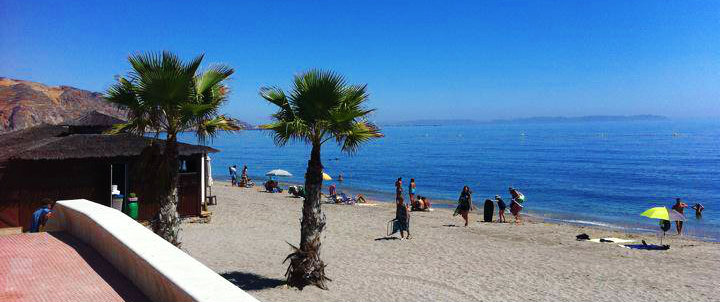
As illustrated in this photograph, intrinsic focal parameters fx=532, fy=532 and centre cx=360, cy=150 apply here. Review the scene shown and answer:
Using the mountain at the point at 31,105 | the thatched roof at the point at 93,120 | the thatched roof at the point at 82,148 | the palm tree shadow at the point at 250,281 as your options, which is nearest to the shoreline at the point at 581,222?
the palm tree shadow at the point at 250,281

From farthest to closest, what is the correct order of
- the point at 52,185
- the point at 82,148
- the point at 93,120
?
the point at 93,120
the point at 82,148
the point at 52,185

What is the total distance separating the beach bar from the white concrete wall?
7388 millimetres

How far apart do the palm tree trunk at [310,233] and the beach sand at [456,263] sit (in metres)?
0.30

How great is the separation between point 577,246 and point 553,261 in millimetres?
3280

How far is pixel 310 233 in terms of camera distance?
407 inches

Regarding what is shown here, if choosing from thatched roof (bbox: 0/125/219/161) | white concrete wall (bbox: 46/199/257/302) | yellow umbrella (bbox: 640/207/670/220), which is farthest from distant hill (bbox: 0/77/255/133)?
white concrete wall (bbox: 46/199/257/302)

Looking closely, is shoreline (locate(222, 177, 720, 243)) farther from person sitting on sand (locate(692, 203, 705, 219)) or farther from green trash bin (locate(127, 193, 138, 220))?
green trash bin (locate(127, 193, 138, 220))

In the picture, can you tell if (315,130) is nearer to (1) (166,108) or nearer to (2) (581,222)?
(1) (166,108)

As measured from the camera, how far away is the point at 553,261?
1462 centimetres

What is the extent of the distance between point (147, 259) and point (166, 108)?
246 inches

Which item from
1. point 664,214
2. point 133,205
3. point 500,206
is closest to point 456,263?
point 664,214

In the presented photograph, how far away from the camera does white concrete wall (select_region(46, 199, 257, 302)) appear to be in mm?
3529

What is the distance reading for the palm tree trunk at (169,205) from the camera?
9867 millimetres

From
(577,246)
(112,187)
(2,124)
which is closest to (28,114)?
(2,124)
